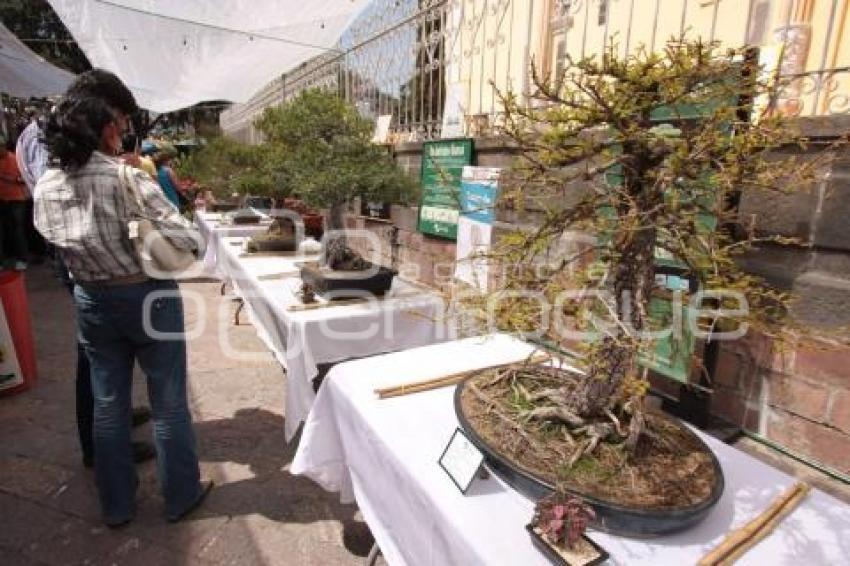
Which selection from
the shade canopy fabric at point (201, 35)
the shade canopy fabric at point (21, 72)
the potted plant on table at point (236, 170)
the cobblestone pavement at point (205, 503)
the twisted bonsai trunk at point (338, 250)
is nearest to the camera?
the cobblestone pavement at point (205, 503)

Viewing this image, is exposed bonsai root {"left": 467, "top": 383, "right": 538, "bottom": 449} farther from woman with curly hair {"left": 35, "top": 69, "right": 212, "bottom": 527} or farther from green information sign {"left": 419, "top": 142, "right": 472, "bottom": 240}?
green information sign {"left": 419, "top": 142, "right": 472, "bottom": 240}

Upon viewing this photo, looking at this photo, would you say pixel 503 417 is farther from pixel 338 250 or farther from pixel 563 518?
pixel 338 250

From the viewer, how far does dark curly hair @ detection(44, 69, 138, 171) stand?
1.77 m

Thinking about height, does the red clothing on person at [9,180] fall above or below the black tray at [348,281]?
above

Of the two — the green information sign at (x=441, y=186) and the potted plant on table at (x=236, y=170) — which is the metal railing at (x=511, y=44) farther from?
the potted plant on table at (x=236, y=170)

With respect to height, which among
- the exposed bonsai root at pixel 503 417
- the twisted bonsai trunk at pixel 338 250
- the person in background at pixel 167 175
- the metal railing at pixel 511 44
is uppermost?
the metal railing at pixel 511 44

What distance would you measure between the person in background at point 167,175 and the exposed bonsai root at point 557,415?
17.2ft

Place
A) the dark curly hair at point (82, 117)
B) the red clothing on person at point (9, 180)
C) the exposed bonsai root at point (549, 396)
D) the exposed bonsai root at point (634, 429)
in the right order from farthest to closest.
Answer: the red clothing on person at point (9, 180) < the dark curly hair at point (82, 117) < the exposed bonsai root at point (549, 396) < the exposed bonsai root at point (634, 429)

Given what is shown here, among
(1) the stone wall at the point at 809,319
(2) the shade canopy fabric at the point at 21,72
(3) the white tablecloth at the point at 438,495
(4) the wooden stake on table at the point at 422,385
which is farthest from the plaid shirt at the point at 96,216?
(2) the shade canopy fabric at the point at 21,72

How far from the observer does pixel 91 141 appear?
1812mm

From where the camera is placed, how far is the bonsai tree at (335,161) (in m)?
2.57

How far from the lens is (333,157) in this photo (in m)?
2.64

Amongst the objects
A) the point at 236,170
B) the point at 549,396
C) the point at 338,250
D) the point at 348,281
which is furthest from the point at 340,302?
the point at 236,170

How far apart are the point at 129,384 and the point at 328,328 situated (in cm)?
86
